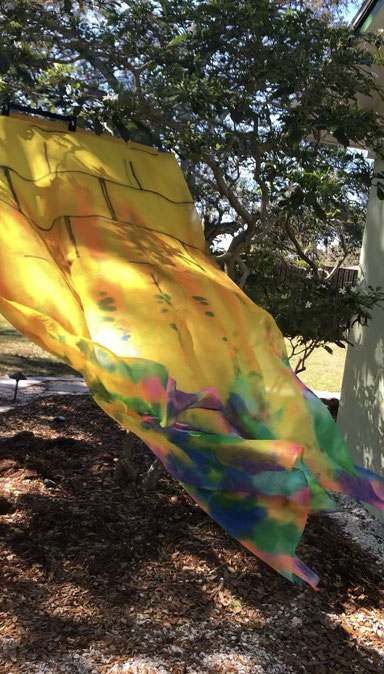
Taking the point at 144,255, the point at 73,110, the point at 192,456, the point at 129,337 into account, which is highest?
the point at 73,110

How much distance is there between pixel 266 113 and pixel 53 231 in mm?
1424

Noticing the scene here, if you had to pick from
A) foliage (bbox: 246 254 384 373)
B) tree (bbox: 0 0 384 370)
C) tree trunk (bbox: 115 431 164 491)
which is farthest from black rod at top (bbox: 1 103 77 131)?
tree trunk (bbox: 115 431 164 491)

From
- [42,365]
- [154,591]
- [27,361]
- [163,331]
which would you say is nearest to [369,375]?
[154,591]

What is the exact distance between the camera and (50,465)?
15.1 ft

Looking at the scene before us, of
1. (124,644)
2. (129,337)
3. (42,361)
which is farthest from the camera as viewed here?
(42,361)

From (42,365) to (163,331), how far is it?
21.7 feet

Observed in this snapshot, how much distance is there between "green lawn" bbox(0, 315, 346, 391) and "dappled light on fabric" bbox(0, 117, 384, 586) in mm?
5064

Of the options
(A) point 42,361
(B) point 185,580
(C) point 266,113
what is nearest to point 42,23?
(C) point 266,113

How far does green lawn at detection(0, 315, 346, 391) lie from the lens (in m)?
8.38

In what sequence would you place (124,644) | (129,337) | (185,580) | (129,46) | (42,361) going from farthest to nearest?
(42,361) < (129,46) < (185,580) < (124,644) < (129,337)

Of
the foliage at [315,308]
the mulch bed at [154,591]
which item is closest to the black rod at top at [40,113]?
the foliage at [315,308]

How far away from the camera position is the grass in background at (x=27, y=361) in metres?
8.25

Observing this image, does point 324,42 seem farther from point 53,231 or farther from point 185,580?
point 185,580

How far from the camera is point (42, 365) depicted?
866 centimetres
